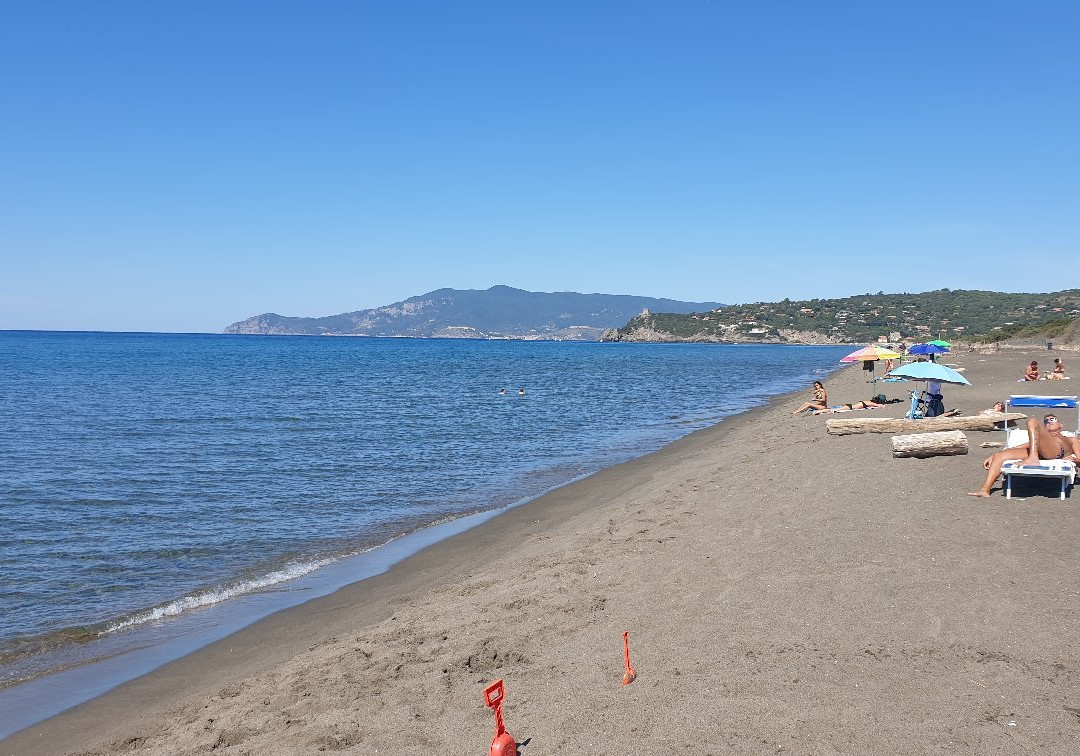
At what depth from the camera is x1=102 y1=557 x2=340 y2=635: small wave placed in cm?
957

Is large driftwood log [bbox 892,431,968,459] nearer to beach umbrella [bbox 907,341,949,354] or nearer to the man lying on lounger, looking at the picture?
the man lying on lounger

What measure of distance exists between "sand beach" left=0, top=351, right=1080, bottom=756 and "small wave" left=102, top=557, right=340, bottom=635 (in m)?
1.38

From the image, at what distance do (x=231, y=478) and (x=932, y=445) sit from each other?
14820 mm

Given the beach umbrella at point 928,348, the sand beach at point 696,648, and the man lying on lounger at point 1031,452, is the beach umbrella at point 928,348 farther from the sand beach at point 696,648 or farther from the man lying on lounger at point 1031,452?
the man lying on lounger at point 1031,452

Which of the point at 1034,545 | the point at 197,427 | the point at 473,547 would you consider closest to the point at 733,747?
the point at 1034,545

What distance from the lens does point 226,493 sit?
16516 mm

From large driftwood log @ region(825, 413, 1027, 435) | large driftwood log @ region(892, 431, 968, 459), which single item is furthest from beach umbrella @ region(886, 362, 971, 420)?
large driftwood log @ region(892, 431, 968, 459)

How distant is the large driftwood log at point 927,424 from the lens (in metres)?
14.9

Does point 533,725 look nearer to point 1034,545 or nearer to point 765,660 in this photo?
point 765,660

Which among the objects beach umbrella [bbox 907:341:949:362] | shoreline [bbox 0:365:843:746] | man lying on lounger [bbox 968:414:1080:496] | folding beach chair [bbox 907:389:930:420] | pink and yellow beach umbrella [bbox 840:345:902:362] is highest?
pink and yellow beach umbrella [bbox 840:345:902:362]

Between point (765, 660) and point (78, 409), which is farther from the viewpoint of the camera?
point (78, 409)

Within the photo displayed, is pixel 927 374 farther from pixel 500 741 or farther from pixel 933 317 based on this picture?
pixel 933 317

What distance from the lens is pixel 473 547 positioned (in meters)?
12.3

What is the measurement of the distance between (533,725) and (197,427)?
25096mm
